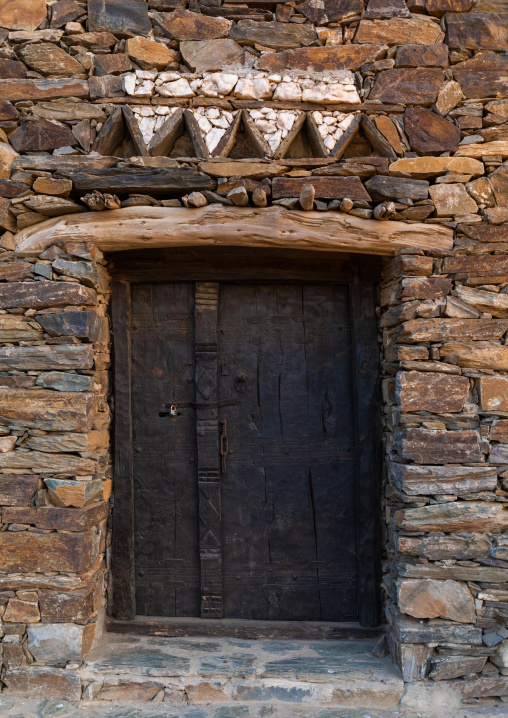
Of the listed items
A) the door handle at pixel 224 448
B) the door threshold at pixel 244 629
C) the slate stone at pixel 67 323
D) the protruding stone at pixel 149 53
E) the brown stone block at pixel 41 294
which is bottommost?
the door threshold at pixel 244 629

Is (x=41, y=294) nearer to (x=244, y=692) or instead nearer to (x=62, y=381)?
(x=62, y=381)

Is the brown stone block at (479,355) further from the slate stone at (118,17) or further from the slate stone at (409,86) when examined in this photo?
the slate stone at (118,17)

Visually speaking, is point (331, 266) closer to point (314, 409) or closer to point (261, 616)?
point (314, 409)

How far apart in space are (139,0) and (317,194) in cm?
132

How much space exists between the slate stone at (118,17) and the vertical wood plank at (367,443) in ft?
5.46

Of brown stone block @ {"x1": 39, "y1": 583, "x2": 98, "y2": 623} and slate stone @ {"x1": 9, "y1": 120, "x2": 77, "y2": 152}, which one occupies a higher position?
slate stone @ {"x1": 9, "y1": 120, "x2": 77, "y2": 152}

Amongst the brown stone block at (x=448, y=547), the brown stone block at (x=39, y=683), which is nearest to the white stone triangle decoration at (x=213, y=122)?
the brown stone block at (x=448, y=547)

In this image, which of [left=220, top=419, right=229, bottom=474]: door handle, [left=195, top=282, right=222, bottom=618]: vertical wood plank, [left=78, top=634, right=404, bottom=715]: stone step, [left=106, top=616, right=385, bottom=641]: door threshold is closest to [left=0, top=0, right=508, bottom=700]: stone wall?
[left=78, top=634, right=404, bottom=715]: stone step

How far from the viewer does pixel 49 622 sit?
2.38 meters

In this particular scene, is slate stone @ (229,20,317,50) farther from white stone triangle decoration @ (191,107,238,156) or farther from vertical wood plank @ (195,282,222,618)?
vertical wood plank @ (195,282,222,618)

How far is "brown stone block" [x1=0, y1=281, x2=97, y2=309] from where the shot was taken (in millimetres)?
2453

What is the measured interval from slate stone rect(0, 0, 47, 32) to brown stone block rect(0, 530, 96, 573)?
2441mm

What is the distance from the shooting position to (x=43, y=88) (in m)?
2.54

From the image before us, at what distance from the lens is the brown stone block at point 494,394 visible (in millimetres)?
2418
